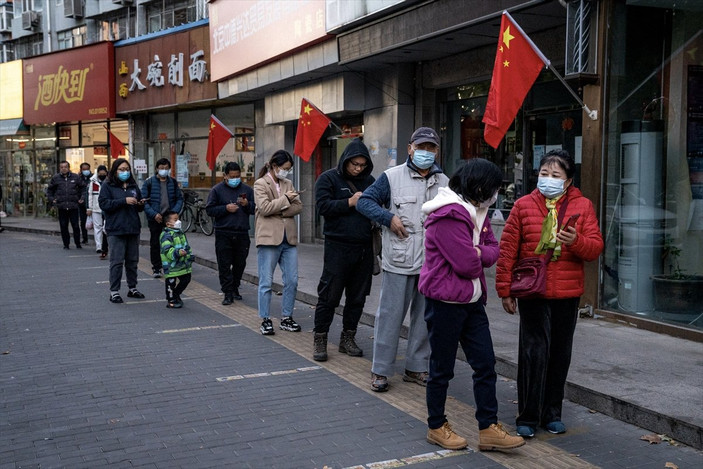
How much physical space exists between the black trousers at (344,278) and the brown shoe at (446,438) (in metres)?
2.26

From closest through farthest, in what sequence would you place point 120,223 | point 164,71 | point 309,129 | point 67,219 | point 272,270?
point 272,270 → point 120,223 → point 309,129 → point 67,219 → point 164,71

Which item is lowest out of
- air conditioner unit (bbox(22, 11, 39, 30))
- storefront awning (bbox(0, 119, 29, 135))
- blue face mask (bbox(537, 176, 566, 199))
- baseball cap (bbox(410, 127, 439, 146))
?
blue face mask (bbox(537, 176, 566, 199))

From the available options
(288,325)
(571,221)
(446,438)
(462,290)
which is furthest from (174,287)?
(571,221)

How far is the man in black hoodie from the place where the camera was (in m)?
6.77

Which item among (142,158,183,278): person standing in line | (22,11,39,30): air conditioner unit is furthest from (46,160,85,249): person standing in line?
(22,11,39,30): air conditioner unit

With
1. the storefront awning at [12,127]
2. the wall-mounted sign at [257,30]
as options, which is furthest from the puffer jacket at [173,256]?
the storefront awning at [12,127]

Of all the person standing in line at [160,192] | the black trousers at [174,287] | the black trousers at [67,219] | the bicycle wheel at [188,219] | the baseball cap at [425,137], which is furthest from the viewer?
the bicycle wheel at [188,219]

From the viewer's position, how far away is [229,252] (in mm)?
10172

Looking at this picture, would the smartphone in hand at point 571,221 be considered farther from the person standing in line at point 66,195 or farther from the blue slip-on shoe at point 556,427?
the person standing in line at point 66,195

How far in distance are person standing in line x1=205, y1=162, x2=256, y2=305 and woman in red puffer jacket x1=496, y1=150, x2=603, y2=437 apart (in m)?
5.64

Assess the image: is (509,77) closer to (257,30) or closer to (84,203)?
(257,30)

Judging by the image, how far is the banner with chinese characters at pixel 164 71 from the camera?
68.6 feet

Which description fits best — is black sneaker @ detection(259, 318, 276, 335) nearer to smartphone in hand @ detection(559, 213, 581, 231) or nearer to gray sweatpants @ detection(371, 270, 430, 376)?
gray sweatpants @ detection(371, 270, 430, 376)

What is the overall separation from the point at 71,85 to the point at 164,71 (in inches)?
244
